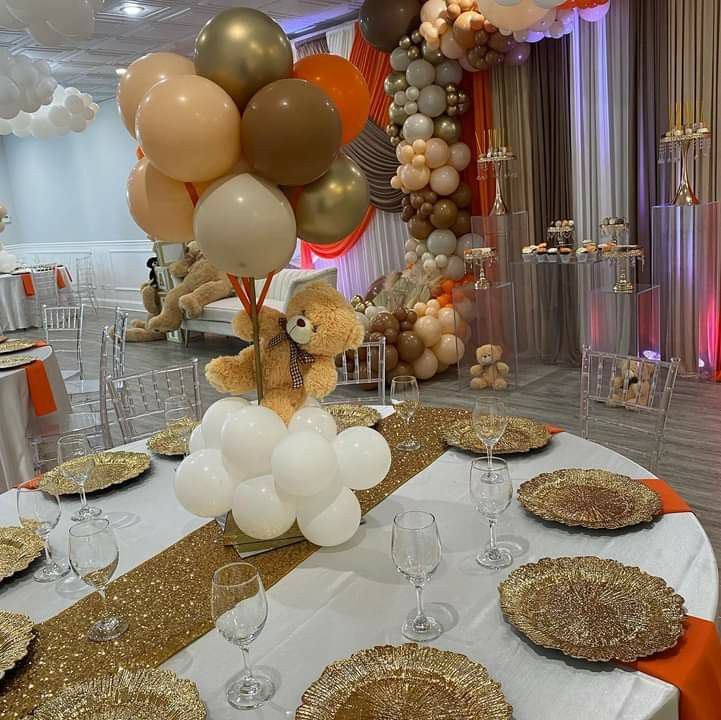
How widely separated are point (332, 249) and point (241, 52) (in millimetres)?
6588

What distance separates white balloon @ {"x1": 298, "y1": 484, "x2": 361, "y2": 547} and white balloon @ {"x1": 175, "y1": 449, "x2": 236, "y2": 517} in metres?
0.16

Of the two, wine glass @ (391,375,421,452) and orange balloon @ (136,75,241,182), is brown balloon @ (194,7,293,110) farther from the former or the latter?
wine glass @ (391,375,421,452)

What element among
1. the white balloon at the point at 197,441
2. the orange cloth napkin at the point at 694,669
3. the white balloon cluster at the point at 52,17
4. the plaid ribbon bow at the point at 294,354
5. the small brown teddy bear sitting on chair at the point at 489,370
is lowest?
the small brown teddy bear sitting on chair at the point at 489,370

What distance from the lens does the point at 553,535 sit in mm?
1536

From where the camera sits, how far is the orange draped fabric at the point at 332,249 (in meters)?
7.45

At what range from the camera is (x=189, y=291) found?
25.2 feet

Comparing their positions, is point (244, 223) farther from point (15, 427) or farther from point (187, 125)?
point (15, 427)

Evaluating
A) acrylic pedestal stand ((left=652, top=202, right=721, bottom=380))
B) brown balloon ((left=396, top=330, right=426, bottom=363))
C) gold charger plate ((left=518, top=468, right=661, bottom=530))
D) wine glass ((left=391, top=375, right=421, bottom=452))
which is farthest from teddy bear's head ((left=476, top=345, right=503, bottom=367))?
gold charger plate ((left=518, top=468, right=661, bottom=530))

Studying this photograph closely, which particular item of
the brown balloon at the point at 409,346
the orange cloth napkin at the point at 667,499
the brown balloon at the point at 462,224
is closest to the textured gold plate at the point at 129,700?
the orange cloth napkin at the point at 667,499

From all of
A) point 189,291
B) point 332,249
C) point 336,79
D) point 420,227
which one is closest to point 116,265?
point 189,291

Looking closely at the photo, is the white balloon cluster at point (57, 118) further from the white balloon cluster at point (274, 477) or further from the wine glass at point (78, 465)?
the white balloon cluster at point (274, 477)

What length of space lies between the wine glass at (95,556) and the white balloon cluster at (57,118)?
Result: 672 centimetres

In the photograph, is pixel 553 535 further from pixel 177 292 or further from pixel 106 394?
pixel 177 292

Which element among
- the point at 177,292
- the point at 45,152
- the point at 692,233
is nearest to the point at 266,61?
the point at 692,233
